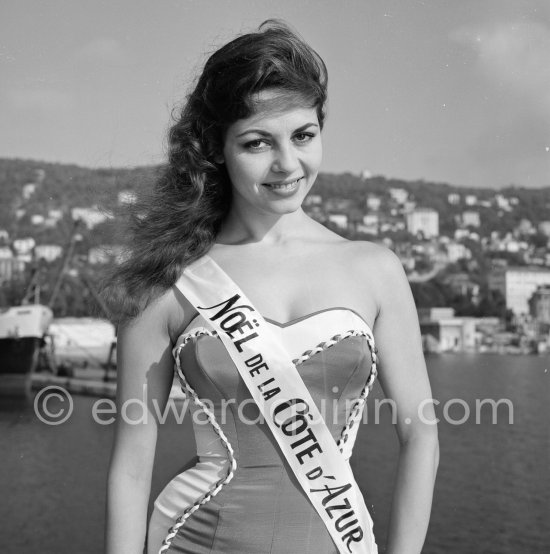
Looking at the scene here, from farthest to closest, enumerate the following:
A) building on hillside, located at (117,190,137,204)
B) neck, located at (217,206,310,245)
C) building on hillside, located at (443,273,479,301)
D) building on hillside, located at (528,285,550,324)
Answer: building on hillside, located at (443,273,479,301)
building on hillside, located at (528,285,550,324)
building on hillside, located at (117,190,137,204)
neck, located at (217,206,310,245)

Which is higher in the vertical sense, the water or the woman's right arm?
the water

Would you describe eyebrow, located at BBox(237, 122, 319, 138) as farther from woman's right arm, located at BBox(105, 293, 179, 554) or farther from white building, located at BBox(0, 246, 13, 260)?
white building, located at BBox(0, 246, 13, 260)

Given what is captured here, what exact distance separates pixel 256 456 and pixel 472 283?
17.0 metres

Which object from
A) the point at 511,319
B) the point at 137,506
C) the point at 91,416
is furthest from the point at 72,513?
the point at 137,506

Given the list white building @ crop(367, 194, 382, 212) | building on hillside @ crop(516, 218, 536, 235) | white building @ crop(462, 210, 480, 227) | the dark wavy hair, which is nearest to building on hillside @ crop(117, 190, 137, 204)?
the dark wavy hair

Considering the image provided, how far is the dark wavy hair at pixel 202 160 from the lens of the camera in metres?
1.40

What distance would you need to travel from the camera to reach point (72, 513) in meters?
12.6

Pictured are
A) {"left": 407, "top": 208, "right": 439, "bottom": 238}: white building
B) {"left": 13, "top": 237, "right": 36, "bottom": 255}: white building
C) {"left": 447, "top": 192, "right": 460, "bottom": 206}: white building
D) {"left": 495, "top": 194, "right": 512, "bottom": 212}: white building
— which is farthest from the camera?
{"left": 13, "top": 237, "right": 36, "bottom": 255}: white building

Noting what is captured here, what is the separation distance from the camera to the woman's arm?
1.36 m

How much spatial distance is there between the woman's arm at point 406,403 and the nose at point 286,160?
0.68ft

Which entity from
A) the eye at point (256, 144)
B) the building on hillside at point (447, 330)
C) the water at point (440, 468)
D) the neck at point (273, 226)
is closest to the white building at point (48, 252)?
the water at point (440, 468)

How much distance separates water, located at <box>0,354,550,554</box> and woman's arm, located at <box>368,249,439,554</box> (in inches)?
380

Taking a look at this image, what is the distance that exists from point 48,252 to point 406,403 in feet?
66.8

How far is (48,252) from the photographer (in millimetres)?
20984
